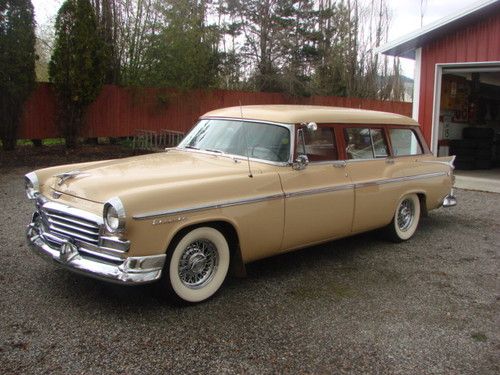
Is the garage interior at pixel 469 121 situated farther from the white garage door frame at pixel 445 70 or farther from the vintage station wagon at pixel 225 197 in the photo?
the vintage station wagon at pixel 225 197

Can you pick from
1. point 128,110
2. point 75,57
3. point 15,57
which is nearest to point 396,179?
point 15,57

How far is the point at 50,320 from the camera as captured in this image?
3789 millimetres

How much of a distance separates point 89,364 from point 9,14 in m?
12.3

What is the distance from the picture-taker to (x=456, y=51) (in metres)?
10.8

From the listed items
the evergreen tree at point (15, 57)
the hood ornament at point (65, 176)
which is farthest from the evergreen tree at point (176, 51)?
the hood ornament at point (65, 176)

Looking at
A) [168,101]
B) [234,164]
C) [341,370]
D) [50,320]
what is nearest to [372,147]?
[234,164]

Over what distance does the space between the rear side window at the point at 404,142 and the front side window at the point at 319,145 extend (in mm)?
1209

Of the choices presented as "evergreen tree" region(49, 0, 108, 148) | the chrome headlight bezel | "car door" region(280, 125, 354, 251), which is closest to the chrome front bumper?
the chrome headlight bezel

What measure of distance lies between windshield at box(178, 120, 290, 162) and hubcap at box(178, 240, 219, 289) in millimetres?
1040

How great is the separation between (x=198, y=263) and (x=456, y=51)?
8997 millimetres

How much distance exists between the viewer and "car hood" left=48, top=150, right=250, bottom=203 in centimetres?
400

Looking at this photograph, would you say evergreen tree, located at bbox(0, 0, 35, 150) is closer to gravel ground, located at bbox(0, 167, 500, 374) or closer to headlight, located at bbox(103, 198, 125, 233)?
gravel ground, located at bbox(0, 167, 500, 374)

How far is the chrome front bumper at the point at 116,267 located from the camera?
146 inches

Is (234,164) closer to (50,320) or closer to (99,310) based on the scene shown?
(99,310)
